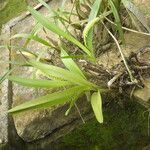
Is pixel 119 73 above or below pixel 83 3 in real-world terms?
below

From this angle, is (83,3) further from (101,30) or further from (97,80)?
(97,80)

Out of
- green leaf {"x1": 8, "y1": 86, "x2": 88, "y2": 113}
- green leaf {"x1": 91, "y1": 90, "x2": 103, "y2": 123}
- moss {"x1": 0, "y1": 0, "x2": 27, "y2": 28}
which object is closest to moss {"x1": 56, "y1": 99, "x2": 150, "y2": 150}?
green leaf {"x1": 91, "y1": 90, "x2": 103, "y2": 123}

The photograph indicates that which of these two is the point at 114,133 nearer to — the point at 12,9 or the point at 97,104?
the point at 97,104

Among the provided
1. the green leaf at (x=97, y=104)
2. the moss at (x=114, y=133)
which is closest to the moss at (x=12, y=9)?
the moss at (x=114, y=133)

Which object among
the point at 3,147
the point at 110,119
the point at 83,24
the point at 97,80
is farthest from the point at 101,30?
the point at 3,147

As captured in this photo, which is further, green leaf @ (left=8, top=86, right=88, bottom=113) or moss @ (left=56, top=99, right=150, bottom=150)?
moss @ (left=56, top=99, right=150, bottom=150)

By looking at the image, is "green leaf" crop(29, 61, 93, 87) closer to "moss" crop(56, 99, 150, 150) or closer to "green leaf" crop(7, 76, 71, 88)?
"green leaf" crop(7, 76, 71, 88)
